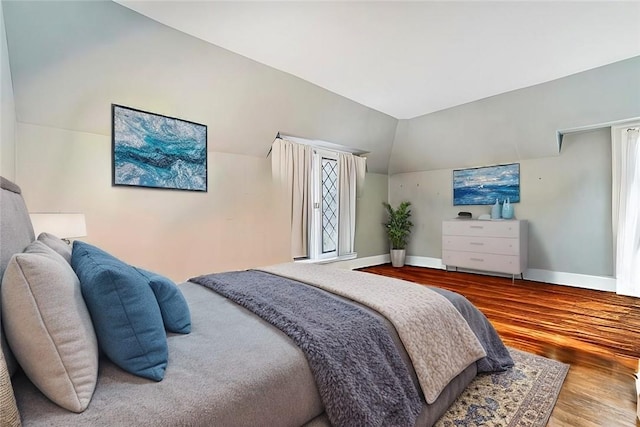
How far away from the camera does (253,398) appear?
0.85m

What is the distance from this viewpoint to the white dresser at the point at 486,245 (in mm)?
4414

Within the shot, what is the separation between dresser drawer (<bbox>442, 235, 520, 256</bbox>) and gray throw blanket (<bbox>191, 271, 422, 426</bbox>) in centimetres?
405

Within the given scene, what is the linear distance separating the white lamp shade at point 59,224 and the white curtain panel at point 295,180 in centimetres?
231

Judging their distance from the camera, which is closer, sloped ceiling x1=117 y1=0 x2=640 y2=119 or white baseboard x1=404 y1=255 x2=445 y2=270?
sloped ceiling x1=117 y1=0 x2=640 y2=119

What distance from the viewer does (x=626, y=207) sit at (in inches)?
146

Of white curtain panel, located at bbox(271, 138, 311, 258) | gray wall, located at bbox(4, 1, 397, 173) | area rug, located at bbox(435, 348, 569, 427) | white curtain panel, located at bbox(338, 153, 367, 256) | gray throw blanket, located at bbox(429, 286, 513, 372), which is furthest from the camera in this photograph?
white curtain panel, located at bbox(338, 153, 367, 256)

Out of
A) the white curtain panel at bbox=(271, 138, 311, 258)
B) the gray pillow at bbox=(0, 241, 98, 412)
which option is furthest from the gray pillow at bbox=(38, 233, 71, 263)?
the white curtain panel at bbox=(271, 138, 311, 258)

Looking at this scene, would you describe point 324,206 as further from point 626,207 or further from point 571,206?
point 626,207

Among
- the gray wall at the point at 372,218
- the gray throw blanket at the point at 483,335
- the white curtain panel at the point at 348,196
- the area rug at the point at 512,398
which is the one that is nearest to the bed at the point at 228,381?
the area rug at the point at 512,398

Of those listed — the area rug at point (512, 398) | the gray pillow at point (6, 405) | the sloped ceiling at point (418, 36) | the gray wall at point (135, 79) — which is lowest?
the area rug at point (512, 398)

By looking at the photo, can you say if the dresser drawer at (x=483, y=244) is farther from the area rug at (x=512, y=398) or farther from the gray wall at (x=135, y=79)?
the gray wall at (x=135, y=79)

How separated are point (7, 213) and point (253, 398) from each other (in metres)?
1.04

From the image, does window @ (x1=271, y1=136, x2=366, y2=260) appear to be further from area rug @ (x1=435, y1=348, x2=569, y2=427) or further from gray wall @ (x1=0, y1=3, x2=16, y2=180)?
area rug @ (x1=435, y1=348, x2=569, y2=427)

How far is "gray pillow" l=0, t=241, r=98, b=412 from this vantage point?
725 mm
